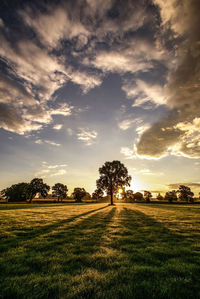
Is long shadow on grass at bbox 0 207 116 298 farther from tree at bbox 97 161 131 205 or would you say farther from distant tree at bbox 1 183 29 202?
distant tree at bbox 1 183 29 202

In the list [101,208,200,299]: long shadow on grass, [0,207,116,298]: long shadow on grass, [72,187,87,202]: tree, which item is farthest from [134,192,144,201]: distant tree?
[0,207,116,298]: long shadow on grass

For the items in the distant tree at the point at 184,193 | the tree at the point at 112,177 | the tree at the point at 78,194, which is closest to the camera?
the tree at the point at 112,177

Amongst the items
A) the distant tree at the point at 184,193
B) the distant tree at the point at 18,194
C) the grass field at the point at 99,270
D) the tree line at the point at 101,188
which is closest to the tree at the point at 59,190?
the tree line at the point at 101,188

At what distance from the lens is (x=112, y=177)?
152ft

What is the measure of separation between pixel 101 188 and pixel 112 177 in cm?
564

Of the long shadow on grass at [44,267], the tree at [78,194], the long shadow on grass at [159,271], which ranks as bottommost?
the long shadow on grass at [159,271]

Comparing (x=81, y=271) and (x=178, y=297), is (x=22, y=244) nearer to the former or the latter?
(x=81, y=271)

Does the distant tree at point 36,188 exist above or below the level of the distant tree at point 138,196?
above

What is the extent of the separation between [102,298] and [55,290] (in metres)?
1.04

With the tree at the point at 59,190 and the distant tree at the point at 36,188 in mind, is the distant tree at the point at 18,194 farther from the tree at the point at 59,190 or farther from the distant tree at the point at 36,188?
the tree at the point at 59,190

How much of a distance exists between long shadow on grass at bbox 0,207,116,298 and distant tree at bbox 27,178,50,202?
328 ft

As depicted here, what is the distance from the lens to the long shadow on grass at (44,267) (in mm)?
2893

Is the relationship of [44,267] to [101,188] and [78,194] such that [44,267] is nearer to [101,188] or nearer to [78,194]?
[101,188]

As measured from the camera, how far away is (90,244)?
5961mm
